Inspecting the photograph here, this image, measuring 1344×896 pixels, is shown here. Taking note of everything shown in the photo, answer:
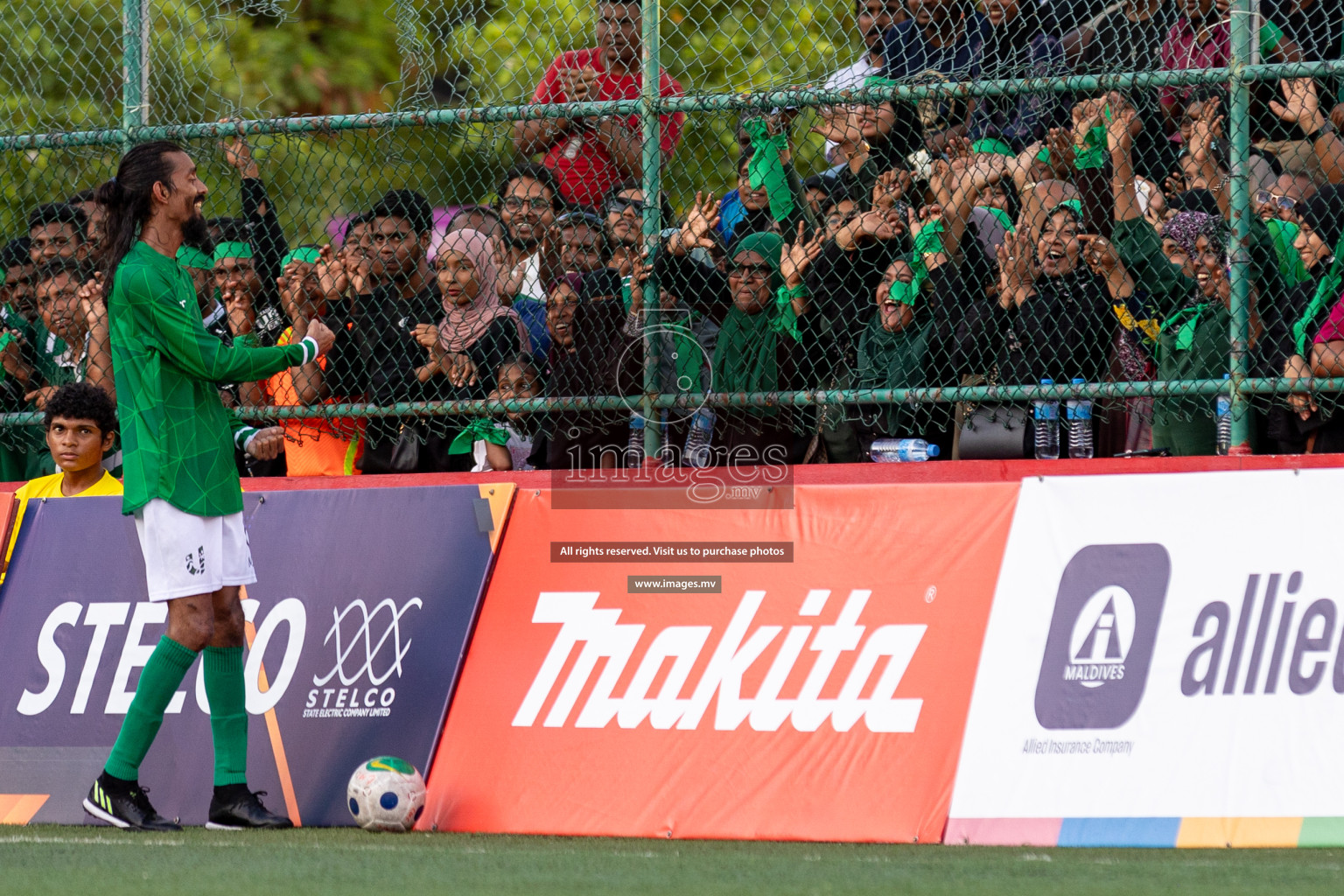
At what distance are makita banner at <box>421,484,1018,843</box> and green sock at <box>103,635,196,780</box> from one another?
1.00 m

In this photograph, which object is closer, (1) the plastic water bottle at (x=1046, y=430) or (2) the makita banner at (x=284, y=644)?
(2) the makita banner at (x=284, y=644)

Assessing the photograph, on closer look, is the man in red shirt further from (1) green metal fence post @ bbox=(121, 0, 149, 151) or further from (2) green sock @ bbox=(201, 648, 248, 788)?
(2) green sock @ bbox=(201, 648, 248, 788)

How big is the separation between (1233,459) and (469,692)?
291 centimetres

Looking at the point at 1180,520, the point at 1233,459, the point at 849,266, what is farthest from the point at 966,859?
the point at 849,266

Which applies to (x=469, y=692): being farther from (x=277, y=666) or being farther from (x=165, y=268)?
(x=165, y=268)

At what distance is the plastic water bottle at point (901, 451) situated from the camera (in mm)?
6340

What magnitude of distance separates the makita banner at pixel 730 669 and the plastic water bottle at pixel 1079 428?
0.72 m

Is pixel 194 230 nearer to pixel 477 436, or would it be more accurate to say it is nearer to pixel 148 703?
pixel 477 436

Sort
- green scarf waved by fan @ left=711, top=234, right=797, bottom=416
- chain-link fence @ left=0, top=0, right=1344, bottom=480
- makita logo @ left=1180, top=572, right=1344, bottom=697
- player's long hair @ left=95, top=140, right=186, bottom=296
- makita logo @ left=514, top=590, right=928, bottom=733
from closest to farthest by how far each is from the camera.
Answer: makita logo @ left=1180, top=572, right=1344, bottom=697 → makita logo @ left=514, top=590, right=928, bottom=733 → player's long hair @ left=95, top=140, right=186, bottom=296 → chain-link fence @ left=0, top=0, right=1344, bottom=480 → green scarf waved by fan @ left=711, top=234, right=797, bottom=416

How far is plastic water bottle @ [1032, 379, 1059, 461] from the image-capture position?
609cm

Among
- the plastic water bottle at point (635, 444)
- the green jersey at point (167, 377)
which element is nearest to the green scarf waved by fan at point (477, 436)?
the plastic water bottle at point (635, 444)

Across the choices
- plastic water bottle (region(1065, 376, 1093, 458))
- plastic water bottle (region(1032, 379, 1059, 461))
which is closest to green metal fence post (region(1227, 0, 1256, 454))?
plastic water bottle (region(1065, 376, 1093, 458))

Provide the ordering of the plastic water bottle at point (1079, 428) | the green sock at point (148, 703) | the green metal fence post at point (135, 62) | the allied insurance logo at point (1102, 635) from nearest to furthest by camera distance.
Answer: the allied insurance logo at point (1102, 635)
the green sock at point (148, 703)
the plastic water bottle at point (1079, 428)
the green metal fence post at point (135, 62)

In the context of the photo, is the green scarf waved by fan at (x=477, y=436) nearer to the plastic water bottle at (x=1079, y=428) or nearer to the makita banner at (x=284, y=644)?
the makita banner at (x=284, y=644)
